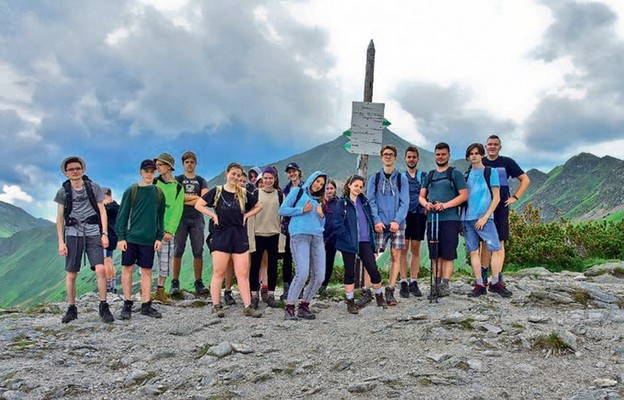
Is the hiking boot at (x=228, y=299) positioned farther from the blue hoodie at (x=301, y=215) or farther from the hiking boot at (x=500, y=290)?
the hiking boot at (x=500, y=290)

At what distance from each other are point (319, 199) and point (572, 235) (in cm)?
1363

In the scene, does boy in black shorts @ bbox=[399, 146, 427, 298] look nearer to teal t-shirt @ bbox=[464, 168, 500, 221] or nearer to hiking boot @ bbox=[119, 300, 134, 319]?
teal t-shirt @ bbox=[464, 168, 500, 221]

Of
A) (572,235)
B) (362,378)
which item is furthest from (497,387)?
(572,235)

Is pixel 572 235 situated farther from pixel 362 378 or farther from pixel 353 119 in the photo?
pixel 362 378

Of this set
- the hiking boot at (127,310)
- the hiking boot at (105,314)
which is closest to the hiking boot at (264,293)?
the hiking boot at (127,310)

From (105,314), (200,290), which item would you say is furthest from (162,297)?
(105,314)

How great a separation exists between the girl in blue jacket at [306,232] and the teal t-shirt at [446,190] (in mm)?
2025

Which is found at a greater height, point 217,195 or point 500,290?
point 217,195

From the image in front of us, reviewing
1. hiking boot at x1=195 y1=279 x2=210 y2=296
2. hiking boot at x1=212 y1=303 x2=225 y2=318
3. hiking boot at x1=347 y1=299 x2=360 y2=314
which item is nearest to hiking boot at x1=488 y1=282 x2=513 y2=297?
hiking boot at x1=347 y1=299 x2=360 y2=314

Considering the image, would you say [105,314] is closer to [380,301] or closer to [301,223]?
[301,223]

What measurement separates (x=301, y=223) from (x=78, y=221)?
3750 millimetres

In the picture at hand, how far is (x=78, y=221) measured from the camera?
7316mm

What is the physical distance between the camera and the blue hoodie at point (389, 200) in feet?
25.6

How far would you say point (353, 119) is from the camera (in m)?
10.6
